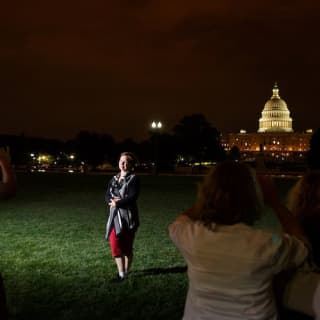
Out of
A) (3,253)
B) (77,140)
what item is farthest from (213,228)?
(77,140)

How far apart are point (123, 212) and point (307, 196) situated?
510 centimetres

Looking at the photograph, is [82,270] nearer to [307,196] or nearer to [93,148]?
[307,196]

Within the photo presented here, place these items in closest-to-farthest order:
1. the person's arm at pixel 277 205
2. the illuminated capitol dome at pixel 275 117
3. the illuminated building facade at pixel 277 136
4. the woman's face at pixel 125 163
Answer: the person's arm at pixel 277 205 → the woman's face at pixel 125 163 → the illuminated building facade at pixel 277 136 → the illuminated capitol dome at pixel 275 117

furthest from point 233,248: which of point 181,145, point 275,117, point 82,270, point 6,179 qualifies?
point 275,117

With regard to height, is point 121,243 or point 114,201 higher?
point 114,201

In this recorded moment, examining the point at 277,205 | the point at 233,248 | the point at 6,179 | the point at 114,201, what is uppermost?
the point at 6,179

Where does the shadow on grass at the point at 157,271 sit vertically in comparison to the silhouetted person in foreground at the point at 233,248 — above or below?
below

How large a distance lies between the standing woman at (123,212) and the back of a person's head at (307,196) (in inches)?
190

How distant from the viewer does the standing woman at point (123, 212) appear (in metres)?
8.63

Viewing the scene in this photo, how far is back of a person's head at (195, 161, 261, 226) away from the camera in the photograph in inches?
122

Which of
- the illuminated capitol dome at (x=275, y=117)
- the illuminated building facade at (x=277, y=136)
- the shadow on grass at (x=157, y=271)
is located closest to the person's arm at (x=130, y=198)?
the shadow on grass at (x=157, y=271)

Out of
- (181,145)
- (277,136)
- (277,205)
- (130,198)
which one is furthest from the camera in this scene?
(277,136)

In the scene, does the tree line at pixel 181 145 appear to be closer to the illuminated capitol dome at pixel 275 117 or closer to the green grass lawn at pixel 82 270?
the green grass lawn at pixel 82 270

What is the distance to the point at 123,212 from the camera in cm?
870
